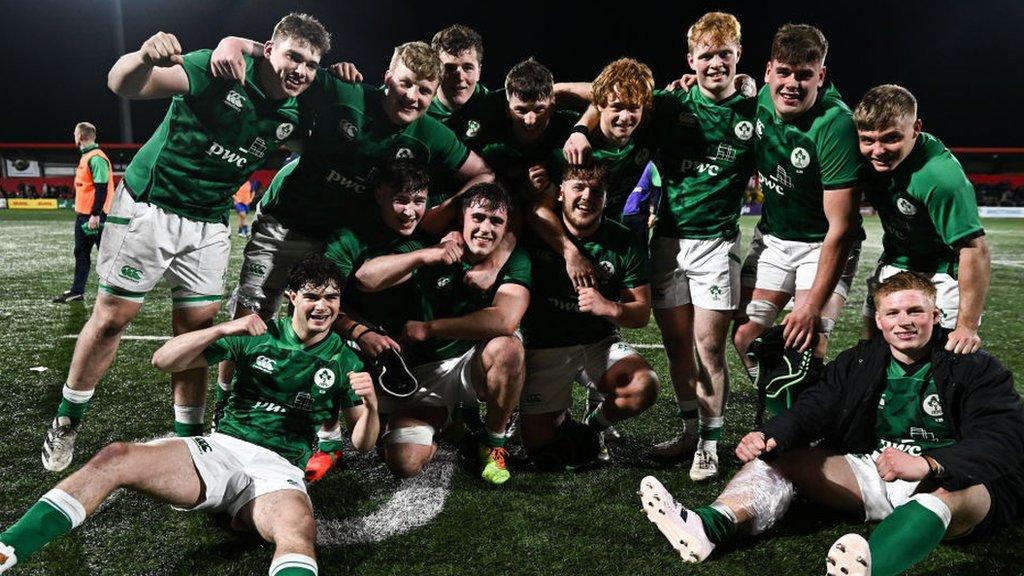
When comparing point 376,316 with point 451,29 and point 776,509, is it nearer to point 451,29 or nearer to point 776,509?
point 451,29

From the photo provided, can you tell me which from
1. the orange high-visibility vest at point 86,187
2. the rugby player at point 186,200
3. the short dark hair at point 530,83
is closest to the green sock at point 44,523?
the rugby player at point 186,200

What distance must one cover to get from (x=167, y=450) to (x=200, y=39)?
47634 millimetres

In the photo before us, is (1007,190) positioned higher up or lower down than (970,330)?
lower down

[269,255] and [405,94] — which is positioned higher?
[405,94]

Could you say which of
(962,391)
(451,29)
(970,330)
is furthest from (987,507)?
(451,29)

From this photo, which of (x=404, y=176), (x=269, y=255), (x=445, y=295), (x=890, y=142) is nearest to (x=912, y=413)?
(x=890, y=142)

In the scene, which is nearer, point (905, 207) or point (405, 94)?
point (905, 207)

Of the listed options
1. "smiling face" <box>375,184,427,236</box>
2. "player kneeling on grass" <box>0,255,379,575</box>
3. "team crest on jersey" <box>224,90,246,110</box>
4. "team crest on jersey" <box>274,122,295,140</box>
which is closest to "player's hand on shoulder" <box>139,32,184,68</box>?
"team crest on jersey" <box>224,90,246,110</box>

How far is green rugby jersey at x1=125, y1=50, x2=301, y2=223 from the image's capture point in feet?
10.7

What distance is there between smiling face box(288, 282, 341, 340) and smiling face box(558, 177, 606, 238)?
123cm

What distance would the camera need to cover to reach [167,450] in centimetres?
231

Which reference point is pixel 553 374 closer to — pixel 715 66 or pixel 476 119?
pixel 476 119

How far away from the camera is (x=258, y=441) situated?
8.53 feet

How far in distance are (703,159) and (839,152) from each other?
0.69 metres
